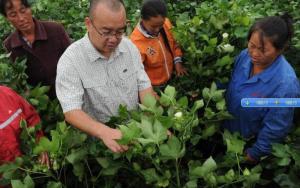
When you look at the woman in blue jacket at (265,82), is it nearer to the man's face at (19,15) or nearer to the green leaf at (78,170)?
the green leaf at (78,170)

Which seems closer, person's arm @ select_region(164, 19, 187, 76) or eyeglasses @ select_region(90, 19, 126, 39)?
eyeglasses @ select_region(90, 19, 126, 39)

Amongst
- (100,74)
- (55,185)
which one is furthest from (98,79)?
(55,185)

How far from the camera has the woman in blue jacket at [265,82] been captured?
187cm

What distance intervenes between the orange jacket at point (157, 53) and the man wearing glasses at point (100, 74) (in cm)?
83

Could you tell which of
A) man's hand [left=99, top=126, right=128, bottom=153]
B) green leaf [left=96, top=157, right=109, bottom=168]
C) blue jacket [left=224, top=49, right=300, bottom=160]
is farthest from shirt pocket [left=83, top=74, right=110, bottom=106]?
blue jacket [left=224, top=49, right=300, bottom=160]

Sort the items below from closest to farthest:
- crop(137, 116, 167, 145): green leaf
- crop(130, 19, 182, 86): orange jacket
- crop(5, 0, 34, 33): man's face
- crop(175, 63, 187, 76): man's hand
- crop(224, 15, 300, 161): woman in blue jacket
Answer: crop(137, 116, 167, 145): green leaf < crop(224, 15, 300, 161): woman in blue jacket < crop(5, 0, 34, 33): man's face < crop(175, 63, 187, 76): man's hand < crop(130, 19, 182, 86): orange jacket

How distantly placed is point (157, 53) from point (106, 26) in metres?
1.26

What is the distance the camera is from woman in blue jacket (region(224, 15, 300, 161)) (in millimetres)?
1865

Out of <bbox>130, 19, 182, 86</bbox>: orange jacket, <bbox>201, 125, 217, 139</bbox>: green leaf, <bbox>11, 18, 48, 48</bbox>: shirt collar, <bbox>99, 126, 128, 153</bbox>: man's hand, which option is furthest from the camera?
<bbox>130, 19, 182, 86</bbox>: orange jacket

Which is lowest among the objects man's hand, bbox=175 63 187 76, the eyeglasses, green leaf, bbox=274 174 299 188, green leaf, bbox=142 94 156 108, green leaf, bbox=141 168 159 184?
man's hand, bbox=175 63 187 76

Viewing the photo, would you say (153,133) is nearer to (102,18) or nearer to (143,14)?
(102,18)

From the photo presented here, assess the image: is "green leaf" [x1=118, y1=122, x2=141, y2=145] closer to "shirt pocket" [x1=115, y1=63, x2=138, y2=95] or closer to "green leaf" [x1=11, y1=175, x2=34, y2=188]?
"green leaf" [x1=11, y1=175, x2=34, y2=188]

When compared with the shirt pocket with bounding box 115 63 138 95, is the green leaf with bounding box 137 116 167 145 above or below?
above

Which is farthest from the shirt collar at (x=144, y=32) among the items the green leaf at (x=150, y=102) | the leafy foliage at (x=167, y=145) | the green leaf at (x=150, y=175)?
the green leaf at (x=150, y=175)
